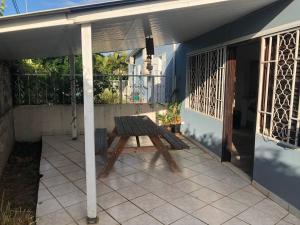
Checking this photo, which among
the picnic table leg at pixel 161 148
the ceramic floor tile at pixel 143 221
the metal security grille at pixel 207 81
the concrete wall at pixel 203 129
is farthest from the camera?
the concrete wall at pixel 203 129

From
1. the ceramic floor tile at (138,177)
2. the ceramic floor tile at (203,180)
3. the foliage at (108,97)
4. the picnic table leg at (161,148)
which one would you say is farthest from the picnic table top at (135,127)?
the foliage at (108,97)

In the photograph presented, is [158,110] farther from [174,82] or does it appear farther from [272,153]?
[272,153]

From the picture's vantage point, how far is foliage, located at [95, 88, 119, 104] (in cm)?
825

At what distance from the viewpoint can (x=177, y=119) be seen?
7844mm

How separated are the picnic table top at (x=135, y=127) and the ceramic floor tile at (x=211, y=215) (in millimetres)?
1582

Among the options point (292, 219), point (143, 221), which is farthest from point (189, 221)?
point (292, 219)

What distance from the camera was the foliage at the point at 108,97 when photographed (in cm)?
825

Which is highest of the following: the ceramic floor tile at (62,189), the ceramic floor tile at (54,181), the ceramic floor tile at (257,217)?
the ceramic floor tile at (54,181)

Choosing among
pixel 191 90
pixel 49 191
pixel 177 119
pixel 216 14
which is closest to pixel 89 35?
pixel 216 14

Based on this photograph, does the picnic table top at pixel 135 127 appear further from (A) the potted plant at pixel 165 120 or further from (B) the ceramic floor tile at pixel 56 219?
(A) the potted plant at pixel 165 120

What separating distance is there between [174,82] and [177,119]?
3.90ft

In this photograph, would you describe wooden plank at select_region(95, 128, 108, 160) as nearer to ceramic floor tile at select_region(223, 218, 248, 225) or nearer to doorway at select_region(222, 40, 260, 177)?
ceramic floor tile at select_region(223, 218, 248, 225)

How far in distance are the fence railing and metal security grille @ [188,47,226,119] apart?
6.16 ft

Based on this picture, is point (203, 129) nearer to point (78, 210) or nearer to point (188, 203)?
point (188, 203)
